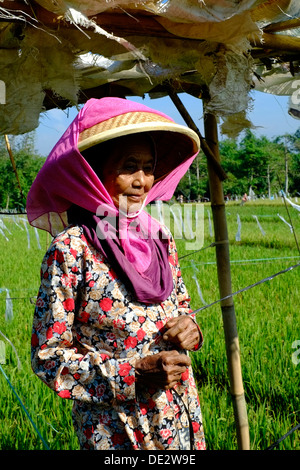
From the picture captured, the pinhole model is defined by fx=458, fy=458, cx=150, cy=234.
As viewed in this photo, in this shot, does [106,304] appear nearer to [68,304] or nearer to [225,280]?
[68,304]

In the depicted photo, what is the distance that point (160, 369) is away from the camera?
3.73 ft

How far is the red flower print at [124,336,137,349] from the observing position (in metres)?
1.19

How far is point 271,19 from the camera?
4.04ft

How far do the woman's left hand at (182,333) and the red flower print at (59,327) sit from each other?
27 cm

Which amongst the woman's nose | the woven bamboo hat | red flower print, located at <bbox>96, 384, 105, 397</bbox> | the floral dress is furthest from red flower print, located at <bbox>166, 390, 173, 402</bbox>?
the woven bamboo hat

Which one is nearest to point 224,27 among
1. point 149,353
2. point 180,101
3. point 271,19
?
point 271,19

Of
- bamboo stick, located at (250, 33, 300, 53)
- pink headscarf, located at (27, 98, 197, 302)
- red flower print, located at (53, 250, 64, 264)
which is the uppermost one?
bamboo stick, located at (250, 33, 300, 53)

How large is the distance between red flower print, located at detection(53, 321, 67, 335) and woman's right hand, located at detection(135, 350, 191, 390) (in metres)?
0.21

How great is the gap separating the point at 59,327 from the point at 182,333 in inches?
13.0

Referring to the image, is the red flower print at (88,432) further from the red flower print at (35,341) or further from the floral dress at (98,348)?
the red flower print at (35,341)

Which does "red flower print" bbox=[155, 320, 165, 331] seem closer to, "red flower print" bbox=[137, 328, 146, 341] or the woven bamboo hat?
"red flower print" bbox=[137, 328, 146, 341]

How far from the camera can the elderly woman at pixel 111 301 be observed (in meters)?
1.13
